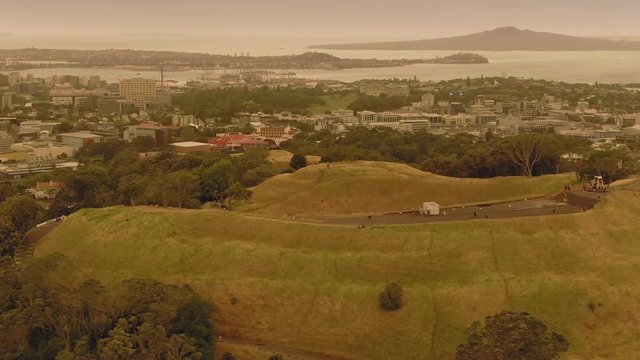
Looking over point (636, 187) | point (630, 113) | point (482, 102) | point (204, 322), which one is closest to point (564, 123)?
point (630, 113)

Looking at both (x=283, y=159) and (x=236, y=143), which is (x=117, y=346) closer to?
(x=283, y=159)

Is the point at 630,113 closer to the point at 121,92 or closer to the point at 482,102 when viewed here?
the point at 482,102

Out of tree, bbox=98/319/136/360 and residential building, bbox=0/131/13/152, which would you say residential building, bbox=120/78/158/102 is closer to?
residential building, bbox=0/131/13/152

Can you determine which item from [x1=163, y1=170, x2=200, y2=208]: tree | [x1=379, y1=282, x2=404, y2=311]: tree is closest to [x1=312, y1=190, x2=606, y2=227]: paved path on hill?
[x1=379, y1=282, x2=404, y2=311]: tree

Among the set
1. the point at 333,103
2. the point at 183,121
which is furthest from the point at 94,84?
the point at 183,121

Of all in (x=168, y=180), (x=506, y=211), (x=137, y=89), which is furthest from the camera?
(x=137, y=89)
